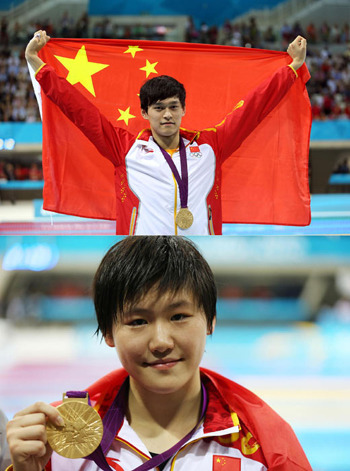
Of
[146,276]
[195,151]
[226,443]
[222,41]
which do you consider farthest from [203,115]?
[222,41]

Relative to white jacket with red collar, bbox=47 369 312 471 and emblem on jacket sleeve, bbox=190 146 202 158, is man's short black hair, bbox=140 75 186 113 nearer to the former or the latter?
emblem on jacket sleeve, bbox=190 146 202 158

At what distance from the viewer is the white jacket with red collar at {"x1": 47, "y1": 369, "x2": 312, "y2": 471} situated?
50.6 inches

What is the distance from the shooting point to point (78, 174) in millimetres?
3670

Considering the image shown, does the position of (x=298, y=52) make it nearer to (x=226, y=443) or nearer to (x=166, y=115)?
(x=166, y=115)

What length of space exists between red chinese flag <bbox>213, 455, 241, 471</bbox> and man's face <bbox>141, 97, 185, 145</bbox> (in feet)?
6.10

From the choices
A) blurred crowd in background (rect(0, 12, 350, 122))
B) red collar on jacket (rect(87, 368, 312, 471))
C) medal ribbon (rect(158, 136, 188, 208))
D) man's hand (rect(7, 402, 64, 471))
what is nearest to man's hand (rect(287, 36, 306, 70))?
medal ribbon (rect(158, 136, 188, 208))

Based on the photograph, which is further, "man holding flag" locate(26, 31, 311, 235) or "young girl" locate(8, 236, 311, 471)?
"man holding flag" locate(26, 31, 311, 235)

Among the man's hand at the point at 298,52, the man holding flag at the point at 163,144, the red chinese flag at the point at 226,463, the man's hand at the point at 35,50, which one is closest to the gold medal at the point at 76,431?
the red chinese flag at the point at 226,463

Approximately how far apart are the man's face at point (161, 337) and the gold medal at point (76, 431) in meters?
0.14

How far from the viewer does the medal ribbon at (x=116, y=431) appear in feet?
4.13

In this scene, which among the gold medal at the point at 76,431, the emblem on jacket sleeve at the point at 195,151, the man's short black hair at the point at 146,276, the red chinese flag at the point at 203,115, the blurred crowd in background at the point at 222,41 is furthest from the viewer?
the blurred crowd in background at the point at 222,41

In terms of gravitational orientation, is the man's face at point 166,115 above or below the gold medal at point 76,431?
above

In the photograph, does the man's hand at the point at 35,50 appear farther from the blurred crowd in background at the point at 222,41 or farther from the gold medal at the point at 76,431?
the blurred crowd in background at the point at 222,41

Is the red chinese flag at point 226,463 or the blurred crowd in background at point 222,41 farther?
Result: the blurred crowd in background at point 222,41
